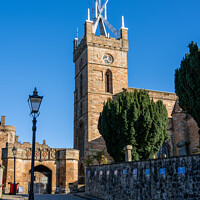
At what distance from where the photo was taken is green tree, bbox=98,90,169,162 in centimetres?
2695

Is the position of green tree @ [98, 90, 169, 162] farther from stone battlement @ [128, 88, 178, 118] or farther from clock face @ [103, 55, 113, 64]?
clock face @ [103, 55, 113, 64]

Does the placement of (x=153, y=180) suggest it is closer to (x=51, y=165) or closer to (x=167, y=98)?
(x=51, y=165)

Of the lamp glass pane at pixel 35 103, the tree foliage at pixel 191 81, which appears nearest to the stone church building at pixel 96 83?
the tree foliage at pixel 191 81

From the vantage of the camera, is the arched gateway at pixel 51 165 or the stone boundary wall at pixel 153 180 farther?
the arched gateway at pixel 51 165

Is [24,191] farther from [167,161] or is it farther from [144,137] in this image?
[167,161]

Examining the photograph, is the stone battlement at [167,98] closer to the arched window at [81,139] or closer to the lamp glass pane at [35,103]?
the arched window at [81,139]

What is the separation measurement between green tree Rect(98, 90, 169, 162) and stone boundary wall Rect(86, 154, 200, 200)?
7356 mm

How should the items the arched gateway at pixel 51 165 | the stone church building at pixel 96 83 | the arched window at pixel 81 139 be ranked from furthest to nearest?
1. the arched window at pixel 81 139
2. the stone church building at pixel 96 83
3. the arched gateway at pixel 51 165

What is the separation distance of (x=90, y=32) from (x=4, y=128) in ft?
74.2

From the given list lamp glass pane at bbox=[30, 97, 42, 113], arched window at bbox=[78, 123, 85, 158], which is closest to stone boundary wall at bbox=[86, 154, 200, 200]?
lamp glass pane at bbox=[30, 97, 42, 113]

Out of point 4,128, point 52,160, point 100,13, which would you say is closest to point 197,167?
point 52,160

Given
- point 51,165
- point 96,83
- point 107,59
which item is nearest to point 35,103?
point 51,165

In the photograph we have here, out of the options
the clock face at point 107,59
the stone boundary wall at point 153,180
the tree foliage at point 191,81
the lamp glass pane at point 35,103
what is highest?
the clock face at point 107,59

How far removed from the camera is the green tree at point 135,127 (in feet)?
88.4
